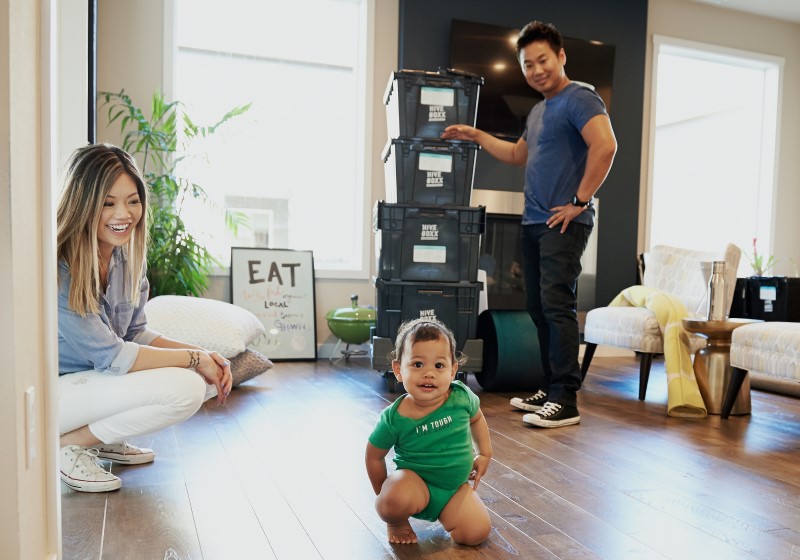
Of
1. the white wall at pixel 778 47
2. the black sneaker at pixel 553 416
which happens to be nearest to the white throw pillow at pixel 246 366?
the black sneaker at pixel 553 416

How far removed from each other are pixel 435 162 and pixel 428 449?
6.75 feet

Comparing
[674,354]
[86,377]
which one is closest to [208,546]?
[86,377]

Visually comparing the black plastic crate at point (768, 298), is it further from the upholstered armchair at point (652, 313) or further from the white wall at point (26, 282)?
the white wall at point (26, 282)

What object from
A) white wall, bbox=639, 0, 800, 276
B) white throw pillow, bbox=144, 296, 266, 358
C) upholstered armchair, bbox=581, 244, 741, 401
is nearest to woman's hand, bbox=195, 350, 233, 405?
white throw pillow, bbox=144, 296, 266, 358

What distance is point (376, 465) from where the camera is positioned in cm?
148

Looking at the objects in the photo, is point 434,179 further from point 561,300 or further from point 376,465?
point 376,465

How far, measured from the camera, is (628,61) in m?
5.23

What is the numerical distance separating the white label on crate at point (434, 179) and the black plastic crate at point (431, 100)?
18 centimetres

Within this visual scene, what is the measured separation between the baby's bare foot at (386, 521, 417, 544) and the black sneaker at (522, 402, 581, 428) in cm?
120

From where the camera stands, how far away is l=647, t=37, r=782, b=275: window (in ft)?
19.4

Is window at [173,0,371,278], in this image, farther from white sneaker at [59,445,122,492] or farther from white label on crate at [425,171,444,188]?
white sneaker at [59,445,122,492]

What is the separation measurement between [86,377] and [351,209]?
3.22m

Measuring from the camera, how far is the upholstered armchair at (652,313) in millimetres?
3283

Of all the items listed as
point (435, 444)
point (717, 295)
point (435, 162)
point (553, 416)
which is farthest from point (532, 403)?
point (435, 444)
